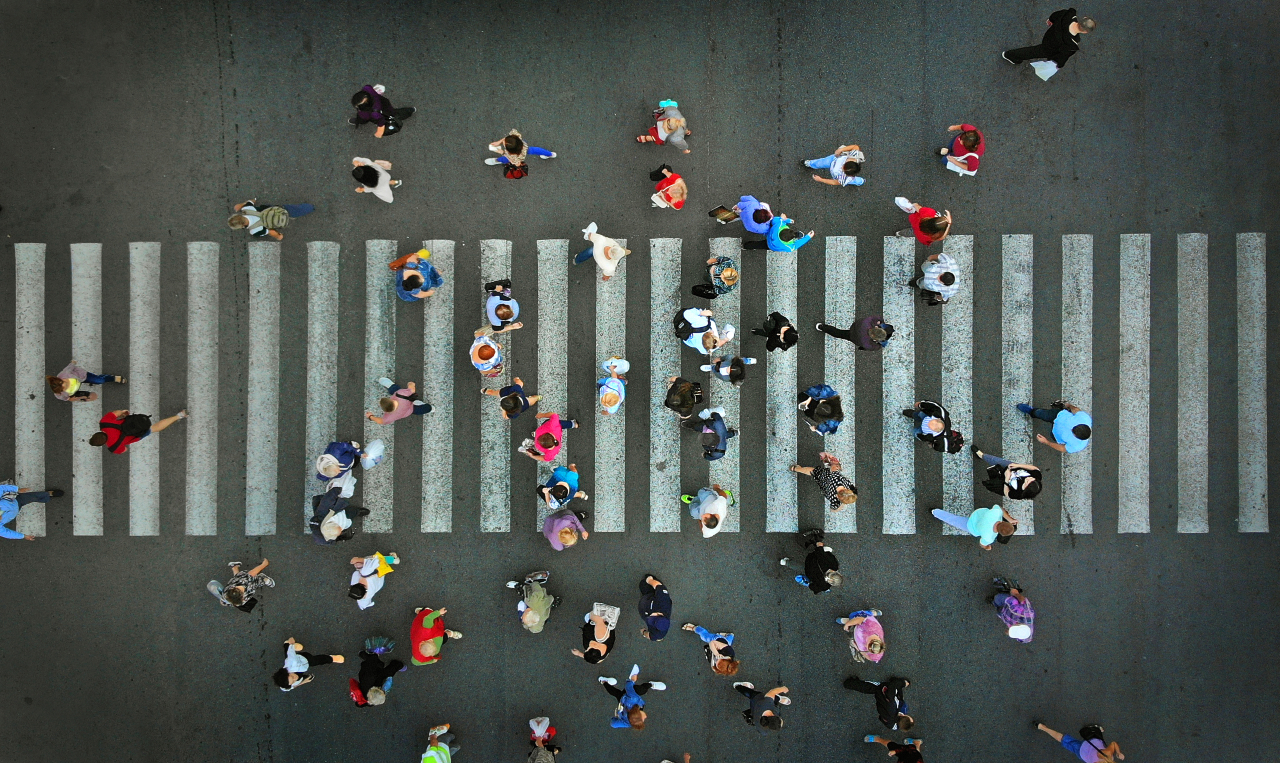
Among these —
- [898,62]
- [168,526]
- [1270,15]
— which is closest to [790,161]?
[898,62]

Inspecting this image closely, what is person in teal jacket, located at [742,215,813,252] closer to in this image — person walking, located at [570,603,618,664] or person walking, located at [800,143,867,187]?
person walking, located at [800,143,867,187]

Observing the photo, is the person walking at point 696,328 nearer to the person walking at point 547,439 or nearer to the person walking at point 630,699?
the person walking at point 547,439

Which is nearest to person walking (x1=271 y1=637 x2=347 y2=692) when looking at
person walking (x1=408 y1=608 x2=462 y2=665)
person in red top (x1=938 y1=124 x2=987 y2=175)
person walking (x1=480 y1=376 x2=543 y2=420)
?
person walking (x1=408 y1=608 x2=462 y2=665)

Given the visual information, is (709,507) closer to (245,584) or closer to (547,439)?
(547,439)

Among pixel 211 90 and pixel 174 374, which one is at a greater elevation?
pixel 211 90

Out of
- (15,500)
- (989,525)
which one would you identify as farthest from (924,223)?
(15,500)

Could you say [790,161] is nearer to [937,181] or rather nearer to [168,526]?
[937,181]
